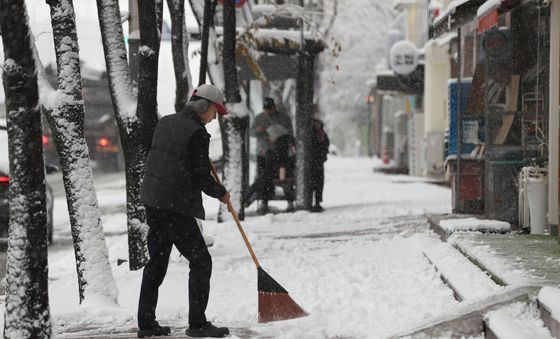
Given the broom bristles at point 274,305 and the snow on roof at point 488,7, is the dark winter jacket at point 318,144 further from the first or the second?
the broom bristles at point 274,305

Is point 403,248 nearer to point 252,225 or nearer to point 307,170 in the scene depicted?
point 252,225

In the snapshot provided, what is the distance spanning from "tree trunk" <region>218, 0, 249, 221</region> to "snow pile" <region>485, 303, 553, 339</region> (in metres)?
8.92

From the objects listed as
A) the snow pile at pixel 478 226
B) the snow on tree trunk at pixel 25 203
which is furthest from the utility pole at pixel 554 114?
the snow on tree trunk at pixel 25 203

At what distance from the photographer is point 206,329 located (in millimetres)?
6844

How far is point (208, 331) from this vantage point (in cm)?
683

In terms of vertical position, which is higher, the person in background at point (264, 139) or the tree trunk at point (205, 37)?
the tree trunk at point (205, 37)

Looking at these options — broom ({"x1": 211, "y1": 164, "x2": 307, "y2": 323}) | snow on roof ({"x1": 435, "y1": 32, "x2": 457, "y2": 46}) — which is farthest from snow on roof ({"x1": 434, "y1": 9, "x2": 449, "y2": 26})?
snow on roof ({"x1": 435, "y1": 32, "x2": 457, "y2": 46})

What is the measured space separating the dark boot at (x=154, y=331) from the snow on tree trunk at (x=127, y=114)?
2.73 meters

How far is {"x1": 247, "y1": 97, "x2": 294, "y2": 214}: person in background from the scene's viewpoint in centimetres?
1727

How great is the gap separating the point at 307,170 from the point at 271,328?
10491 mm

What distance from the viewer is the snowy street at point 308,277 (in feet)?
23.8

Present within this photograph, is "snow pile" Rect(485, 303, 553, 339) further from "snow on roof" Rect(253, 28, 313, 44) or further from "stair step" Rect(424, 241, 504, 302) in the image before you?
"snow on roof" Rect(253, 28, 313, 44)

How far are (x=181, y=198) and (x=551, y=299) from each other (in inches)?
97.5

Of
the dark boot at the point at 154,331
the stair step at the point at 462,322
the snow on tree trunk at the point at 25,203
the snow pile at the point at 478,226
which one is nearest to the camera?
the snow on tree trunk at the point at 25,203
